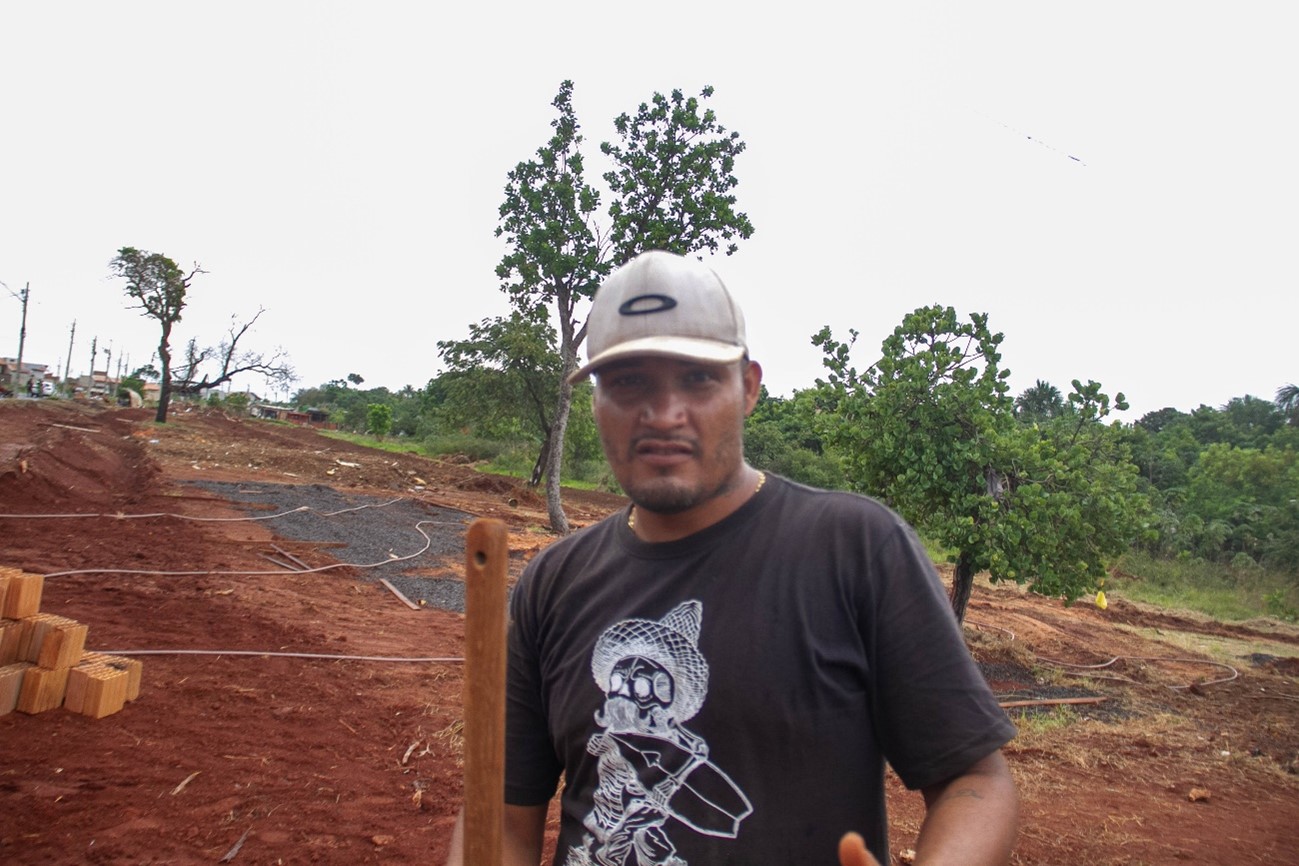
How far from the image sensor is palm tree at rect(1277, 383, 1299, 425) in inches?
1708

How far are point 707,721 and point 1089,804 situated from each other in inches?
214

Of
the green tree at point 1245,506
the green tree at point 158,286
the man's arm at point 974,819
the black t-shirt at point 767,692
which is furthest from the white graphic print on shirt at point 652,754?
the green tree at point 158,286

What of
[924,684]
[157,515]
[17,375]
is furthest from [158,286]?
[924,684]

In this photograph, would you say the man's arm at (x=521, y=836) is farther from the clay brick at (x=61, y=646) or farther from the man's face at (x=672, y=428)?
the clay brick at (x=61, y=646)

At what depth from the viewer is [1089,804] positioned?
5.61 metres

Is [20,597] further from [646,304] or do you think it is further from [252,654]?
[646,304]

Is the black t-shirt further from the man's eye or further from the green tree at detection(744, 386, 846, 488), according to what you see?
the green tree at detection(744, 386, 846, 488)

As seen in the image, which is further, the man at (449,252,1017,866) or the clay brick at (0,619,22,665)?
the clay brick at (0,619,22,665)

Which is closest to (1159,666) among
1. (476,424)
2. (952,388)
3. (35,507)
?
(952,388)

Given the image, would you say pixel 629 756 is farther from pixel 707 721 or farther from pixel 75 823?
pixel 75 823

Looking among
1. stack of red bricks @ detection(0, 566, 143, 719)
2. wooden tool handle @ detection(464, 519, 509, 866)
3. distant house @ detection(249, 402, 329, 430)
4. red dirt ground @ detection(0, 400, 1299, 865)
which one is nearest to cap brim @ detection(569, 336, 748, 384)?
wooden tool handle @ detection(464, 519, 509, 866)

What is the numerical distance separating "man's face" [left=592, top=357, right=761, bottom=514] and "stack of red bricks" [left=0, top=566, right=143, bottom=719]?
14.7 ft

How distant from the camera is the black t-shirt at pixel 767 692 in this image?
1.25 m

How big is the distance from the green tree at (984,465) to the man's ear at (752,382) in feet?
24.2
